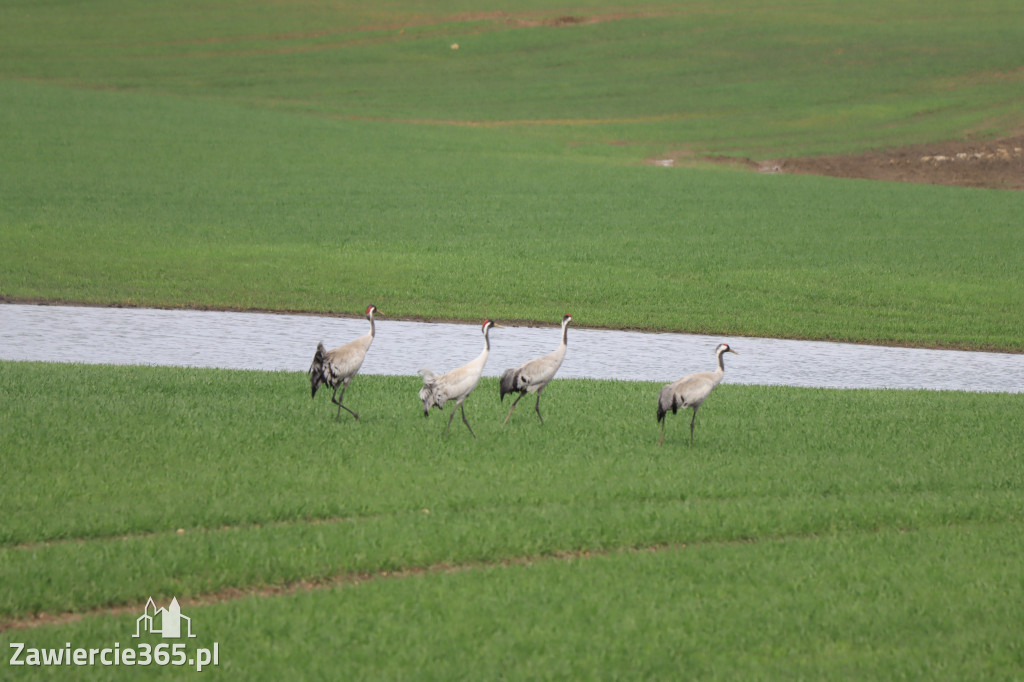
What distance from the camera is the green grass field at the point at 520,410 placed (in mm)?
8602

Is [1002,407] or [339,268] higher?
[339,268]

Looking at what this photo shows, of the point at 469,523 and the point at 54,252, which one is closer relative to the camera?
the point at 469,523

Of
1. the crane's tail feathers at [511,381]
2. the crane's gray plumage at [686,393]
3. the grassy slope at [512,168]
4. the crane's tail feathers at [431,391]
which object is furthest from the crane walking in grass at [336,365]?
the grassy slope at [512,168]

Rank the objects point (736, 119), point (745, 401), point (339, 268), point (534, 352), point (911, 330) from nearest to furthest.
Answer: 1. point (745, 401)
2. point (534, 352)
3. point (911, 330)
4. point (339, 268)
5. point (736, 119)

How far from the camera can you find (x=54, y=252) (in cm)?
3039

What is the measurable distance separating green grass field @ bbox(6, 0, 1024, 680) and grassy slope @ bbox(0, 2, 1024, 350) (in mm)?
259

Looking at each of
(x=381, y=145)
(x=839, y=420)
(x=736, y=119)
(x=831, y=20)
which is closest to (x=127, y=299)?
(x=839, y=420)

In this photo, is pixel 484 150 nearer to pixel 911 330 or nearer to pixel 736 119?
pixel 736 119

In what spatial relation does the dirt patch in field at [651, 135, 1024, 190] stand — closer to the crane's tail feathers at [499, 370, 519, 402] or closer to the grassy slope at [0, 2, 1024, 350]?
the grassy slope at [0, 2, 1024, 350]

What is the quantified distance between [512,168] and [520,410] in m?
33.6

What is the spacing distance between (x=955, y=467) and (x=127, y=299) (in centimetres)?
2029

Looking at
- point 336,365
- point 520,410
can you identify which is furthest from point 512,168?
point 336,365

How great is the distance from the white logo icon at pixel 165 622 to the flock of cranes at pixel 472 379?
5.47m

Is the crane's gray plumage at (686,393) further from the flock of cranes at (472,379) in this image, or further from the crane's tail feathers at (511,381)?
the crane's tail feathers at (511,381)
